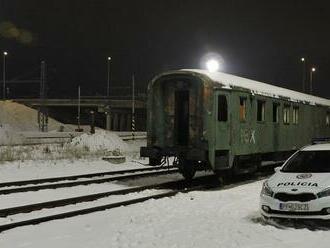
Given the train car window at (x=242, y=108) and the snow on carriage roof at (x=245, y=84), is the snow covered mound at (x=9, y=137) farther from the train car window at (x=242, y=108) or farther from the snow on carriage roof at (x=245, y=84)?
the train car window at (x=242, y=108)

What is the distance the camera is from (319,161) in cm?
1148

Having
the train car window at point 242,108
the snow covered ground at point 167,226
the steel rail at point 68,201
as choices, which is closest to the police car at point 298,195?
the snow covered ground at point 167,226

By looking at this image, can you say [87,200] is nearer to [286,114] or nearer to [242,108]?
[242,108]

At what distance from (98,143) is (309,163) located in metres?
21.2

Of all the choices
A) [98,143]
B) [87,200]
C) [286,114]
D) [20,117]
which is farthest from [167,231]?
[20,117]

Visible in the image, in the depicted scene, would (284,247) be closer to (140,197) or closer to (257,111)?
(140,197)

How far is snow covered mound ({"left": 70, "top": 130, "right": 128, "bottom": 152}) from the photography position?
103 ft

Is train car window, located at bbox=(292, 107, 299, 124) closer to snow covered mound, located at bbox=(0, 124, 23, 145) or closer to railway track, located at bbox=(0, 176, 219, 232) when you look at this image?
railway track, located at bbox=(0, 176, 219, 232)

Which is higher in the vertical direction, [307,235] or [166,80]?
[166,80]

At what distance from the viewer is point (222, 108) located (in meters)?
17.0

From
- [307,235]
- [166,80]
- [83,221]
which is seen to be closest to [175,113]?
[166,80]

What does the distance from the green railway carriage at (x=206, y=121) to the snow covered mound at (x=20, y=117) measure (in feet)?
192

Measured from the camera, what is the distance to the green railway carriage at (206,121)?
1650 centimetres

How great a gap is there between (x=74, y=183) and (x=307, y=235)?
884 centimetres
